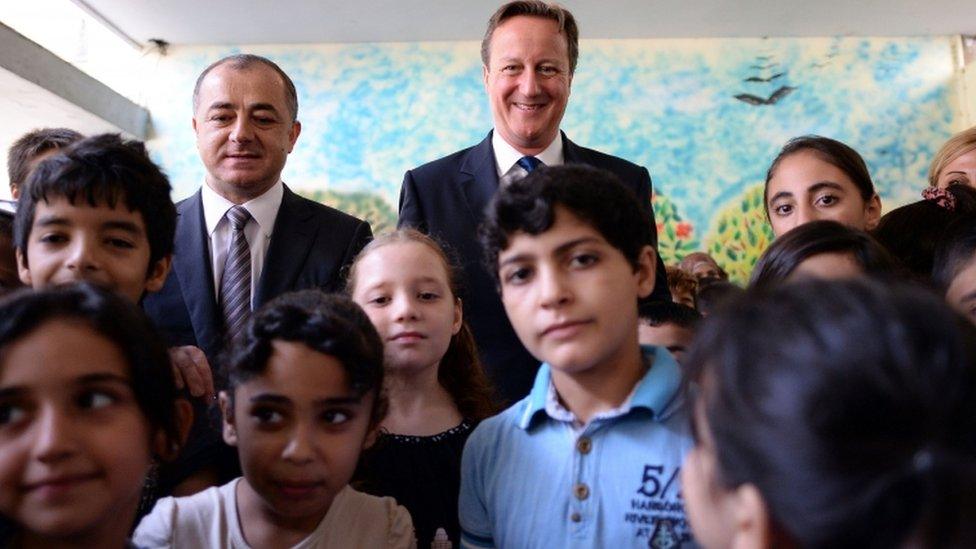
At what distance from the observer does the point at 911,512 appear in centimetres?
70

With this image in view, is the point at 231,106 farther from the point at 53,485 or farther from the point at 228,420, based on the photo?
the point at 53,485

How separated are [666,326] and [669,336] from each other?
25mm

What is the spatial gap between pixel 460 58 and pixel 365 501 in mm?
3780

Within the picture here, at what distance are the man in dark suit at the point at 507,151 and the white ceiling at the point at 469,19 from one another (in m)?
2.17

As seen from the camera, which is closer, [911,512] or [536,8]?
[911,512]

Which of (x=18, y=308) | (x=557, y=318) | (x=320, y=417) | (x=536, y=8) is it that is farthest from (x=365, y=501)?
(x=536, y=8)

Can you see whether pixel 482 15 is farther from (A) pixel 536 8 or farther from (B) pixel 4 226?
(B) pixel 4 226

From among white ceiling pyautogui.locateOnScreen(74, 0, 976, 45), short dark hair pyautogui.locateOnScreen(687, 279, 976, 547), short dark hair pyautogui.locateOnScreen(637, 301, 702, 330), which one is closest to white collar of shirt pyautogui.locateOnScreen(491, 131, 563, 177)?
short dark hair pyautogui.locateOnScreen(637, 301, 702, 330)

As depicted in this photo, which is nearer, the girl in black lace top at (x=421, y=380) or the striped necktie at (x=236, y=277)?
the girl in black lace top at (x=421, y=380)

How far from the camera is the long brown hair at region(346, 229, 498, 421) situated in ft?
6.39

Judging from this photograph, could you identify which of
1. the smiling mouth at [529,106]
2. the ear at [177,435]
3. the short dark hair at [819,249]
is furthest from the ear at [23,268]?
the short dark hair at [819,249]

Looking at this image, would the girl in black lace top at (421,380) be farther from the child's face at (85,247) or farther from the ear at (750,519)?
the ear at (750,519)

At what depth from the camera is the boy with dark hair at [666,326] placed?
2033mm

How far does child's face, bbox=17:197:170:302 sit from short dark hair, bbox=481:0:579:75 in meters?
1.22
